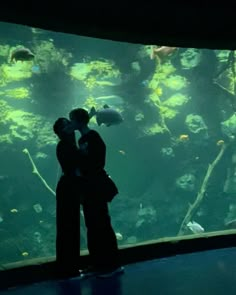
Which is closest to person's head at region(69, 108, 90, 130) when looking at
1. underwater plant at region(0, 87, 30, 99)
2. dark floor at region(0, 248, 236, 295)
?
dark floor at region(0, 248, 236, 295)

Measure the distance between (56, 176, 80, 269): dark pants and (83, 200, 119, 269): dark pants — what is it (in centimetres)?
17

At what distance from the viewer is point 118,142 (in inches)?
942

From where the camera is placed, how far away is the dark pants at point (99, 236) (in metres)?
4.68

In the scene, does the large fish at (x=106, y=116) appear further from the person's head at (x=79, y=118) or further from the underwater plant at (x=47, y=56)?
the underwater plant at (x=47, y=56)

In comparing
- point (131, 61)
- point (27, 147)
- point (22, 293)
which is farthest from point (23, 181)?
point (22, 293)

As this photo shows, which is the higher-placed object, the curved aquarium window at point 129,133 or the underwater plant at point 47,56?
the underwater plant at point 47,56

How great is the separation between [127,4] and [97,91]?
66.8 ft

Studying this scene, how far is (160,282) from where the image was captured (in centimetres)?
449

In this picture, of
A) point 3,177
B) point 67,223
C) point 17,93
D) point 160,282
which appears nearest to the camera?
point 160,282

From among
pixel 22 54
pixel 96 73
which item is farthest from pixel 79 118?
pixel 96 73

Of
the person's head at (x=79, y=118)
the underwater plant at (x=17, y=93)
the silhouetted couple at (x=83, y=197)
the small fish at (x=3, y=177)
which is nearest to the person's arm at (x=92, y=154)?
the silhouetted couple at (x=83, y=197)

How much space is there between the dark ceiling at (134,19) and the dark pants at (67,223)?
6.28 feet

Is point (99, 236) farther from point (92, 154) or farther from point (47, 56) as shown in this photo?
point (47, 56)

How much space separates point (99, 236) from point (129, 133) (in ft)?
60.1
